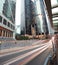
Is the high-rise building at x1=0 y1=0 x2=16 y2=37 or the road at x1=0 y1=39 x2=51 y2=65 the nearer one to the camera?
the high-rise building at x1=0 y1=0 x2=16 y2=37

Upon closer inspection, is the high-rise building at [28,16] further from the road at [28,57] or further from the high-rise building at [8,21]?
the road at [28,57]

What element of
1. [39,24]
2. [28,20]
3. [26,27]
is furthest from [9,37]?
[39,24]

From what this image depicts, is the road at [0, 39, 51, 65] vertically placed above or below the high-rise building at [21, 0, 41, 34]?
below

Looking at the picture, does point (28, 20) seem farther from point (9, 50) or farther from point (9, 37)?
point (9, 50)

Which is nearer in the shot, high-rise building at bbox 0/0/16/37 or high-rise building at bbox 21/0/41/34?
high-rise building at bbox 0/0/16/37

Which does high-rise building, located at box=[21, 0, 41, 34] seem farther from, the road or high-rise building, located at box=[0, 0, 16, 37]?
the road

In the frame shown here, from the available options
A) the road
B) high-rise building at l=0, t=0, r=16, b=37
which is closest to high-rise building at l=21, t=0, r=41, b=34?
high-rise building at l=0, t=0, r=16, b=37

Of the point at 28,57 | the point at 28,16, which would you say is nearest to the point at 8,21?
the point at 28,16

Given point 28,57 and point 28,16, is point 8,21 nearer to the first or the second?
point 28,16

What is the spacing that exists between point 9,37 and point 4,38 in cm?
12

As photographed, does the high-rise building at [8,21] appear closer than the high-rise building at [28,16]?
Yes

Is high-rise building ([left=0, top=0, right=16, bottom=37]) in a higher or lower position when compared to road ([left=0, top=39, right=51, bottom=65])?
higher

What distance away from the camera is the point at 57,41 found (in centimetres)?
190

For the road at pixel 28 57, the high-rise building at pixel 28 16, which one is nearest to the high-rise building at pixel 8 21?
the high-rise building at pixel 28 16
